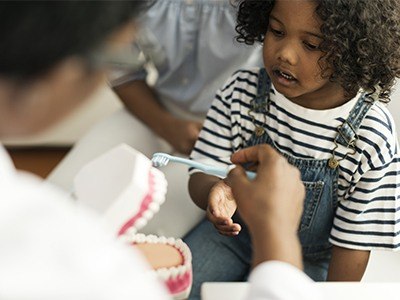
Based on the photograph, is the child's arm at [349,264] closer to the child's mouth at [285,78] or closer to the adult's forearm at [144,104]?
the child's mouth at [285,78]

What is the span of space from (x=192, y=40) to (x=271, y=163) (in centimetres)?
57

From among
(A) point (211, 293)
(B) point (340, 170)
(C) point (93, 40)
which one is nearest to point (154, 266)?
(A) point (211, 293)

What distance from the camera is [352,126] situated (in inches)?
34.9

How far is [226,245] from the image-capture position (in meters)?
1.01

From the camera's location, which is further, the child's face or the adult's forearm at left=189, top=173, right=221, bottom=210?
the adult's forearm at left=189, top=173, right=221, bottom=210

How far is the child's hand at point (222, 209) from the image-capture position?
83 cm

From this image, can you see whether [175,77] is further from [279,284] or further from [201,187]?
[279,284]

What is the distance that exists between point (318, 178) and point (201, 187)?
16cm

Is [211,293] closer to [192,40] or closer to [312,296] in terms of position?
[312,296]

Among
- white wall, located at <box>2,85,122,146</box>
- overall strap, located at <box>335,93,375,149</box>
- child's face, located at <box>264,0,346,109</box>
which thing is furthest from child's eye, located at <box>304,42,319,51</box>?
white wall, located at <box>2,85,122,146</box>

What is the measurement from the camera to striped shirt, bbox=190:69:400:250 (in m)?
0.88

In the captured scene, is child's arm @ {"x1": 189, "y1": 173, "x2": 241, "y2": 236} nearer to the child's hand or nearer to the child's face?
the child's hand

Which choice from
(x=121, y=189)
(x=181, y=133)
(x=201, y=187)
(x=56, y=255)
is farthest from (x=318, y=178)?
(x=56, y=255)

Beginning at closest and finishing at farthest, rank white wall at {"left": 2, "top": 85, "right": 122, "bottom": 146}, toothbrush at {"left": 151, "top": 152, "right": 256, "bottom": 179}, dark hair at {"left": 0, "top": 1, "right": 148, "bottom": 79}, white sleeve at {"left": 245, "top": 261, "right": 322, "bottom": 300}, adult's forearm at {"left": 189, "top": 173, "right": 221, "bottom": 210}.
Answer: dark hair at {"left": 0, "top": 1, "right": 148, "bottom": 79}
white sleeve at {"left": 245, "top": 261, "right": 322, "bottom": 300}
toothbrush at {"left": 151, "top": 152, "right": 256, "bottom": 179}
adult's forearm at {"left": 189, "top": 173, "right": 221, "bottom": 210}
white wall at {"left": 2, "top": 85, "right": 122, "bottom": 146}
